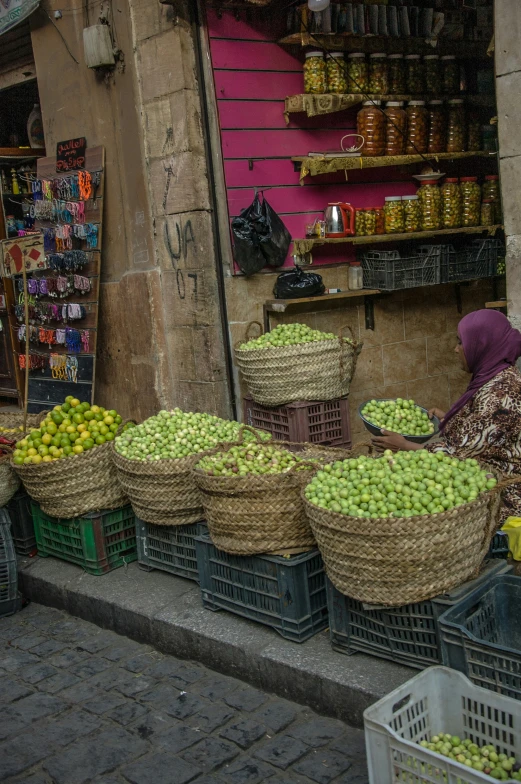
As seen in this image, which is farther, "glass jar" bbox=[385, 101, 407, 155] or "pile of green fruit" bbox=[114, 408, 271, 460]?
"glass jar" bbox=[385, 101, 407, 155]

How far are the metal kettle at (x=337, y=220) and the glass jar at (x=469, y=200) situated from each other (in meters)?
1.29

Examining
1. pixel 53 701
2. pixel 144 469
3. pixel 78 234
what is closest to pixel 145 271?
pixel 78 234

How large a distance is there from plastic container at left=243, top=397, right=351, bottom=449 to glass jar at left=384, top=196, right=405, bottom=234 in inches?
76.9

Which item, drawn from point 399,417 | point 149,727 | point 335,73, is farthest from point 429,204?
point 149,727

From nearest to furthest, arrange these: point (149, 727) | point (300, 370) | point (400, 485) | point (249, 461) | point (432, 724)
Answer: point (432, 724), point (400, 485), point (149, 727), point (249, 461), point (300, 370)

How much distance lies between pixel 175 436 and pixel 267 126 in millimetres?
3073

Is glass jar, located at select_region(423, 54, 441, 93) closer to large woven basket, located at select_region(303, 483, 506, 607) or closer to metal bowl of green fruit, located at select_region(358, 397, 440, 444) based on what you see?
metal bowl of green fruit, located at select_region(358, 397, 440, 444)

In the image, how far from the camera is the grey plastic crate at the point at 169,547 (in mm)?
5043

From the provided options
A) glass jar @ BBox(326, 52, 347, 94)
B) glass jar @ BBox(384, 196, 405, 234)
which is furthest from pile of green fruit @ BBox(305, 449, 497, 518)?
glass jar @ BBox(326, 52, 347, 94)

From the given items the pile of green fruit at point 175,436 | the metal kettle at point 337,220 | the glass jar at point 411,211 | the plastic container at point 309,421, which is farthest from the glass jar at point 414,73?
the pile of green fruit at point 175,436

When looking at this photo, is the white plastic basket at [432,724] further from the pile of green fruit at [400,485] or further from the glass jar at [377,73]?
the glass jar at [377,73]

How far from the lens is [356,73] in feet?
23.0

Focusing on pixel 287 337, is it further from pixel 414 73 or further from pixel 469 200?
pixel 414 73

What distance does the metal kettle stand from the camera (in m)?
6.91
